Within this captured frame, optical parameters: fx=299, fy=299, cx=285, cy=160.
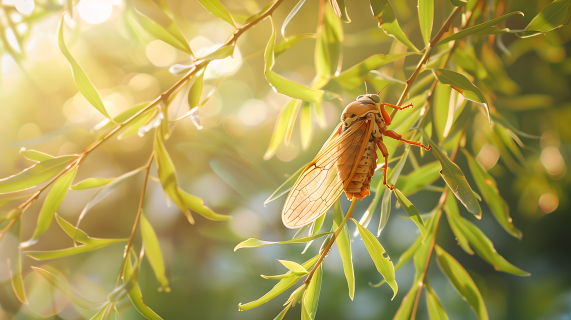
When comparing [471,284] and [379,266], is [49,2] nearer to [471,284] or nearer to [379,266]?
[379,266]

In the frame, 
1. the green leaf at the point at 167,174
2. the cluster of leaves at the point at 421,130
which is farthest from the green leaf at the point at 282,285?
the green leaf at the point at 167,174

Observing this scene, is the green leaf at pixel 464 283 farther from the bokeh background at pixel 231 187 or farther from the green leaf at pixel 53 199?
the green leaf at pixel 53 199

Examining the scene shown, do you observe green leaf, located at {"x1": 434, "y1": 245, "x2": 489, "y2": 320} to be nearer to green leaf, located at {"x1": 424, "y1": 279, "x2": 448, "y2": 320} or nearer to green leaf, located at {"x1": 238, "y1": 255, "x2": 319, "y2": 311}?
green leaf, located at {"x1": 424, "y1": 279, "x2": 448, "y2": 320}

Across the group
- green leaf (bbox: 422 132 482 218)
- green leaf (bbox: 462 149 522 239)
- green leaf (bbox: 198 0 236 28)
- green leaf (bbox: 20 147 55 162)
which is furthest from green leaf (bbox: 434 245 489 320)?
green leaf (bbox: 20 147 55 162)

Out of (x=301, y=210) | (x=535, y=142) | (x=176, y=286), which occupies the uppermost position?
(x=301, y=210)

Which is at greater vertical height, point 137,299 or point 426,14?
point 426,14

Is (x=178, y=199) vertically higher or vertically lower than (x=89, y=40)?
lower

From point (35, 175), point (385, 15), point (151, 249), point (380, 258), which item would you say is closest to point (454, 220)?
point (380, 258)

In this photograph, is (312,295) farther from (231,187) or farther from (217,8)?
(231,187)

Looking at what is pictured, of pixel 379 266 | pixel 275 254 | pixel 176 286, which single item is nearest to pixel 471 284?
pixel 379 266
